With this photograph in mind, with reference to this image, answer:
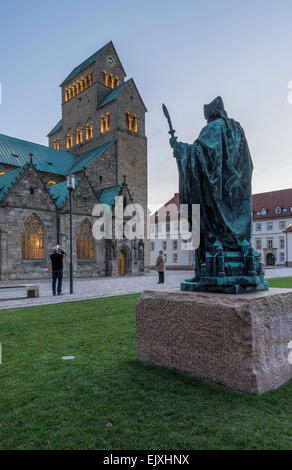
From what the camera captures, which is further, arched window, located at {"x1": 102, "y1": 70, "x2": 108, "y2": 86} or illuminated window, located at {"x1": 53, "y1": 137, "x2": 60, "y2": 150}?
illuminated window, located at {"x1": 53, "y1": 137, "x2": 60, "y2": 150}

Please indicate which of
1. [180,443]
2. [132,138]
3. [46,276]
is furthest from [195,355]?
[132,138]

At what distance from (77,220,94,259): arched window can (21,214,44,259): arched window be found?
3.61 metres

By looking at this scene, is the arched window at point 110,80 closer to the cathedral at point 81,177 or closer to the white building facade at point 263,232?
the cathedral at point 81,177

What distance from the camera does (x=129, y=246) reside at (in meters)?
32.5

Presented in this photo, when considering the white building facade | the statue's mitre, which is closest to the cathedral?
the white building facade

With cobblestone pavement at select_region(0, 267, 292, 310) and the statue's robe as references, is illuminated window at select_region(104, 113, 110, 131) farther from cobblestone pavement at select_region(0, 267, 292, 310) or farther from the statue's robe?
the statue's robe

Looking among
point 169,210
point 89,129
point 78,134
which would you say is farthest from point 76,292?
point 169,210

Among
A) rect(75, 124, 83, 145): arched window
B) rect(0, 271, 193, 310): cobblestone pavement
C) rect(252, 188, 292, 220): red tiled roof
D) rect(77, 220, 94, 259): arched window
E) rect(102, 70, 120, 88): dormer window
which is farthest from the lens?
rect(252, 188, 292, 220): red tiled roof

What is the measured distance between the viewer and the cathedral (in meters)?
25.9

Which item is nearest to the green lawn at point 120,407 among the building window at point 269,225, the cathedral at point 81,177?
the cathedral at point 81,177

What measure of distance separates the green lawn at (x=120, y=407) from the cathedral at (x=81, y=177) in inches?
868

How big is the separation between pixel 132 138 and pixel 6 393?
3963 centimetres

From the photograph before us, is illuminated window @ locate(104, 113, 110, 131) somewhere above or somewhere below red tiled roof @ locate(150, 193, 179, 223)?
above

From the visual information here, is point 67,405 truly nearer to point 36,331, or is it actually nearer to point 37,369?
point 37,369
